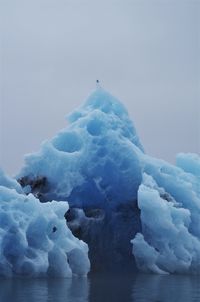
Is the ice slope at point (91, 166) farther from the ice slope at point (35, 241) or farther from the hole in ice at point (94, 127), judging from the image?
the ice slope at point (35, 241)

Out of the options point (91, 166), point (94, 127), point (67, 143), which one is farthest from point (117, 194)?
point (67, 143)

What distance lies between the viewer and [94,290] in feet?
55.3

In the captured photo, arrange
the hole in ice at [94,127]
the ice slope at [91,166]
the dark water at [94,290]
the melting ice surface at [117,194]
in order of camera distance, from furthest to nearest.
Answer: the hole in ice at [94,127] < the ice slope at [91,166] < the melting ice surface at [117,194] < the dark water at [94,290]

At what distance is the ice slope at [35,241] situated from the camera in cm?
2069

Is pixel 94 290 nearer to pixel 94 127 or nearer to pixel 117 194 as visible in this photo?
pixel 117 194

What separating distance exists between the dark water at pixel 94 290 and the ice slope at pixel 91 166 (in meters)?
7.66

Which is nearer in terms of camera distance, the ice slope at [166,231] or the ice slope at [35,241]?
the ice slope at [35,241]

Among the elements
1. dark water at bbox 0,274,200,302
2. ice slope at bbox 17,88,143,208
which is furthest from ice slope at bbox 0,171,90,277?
ice slope at bbox 17,88,143,208

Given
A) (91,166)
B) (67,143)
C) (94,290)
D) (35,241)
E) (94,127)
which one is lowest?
(94,290)

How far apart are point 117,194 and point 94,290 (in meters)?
11.8

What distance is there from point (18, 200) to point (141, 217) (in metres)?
7.40

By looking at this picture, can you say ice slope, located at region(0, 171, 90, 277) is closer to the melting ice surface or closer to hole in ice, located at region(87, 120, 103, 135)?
the melting ice surface

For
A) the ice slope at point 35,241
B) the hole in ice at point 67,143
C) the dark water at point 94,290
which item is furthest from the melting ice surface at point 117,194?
the dark water at point 94,290

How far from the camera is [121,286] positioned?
59.8 feet
